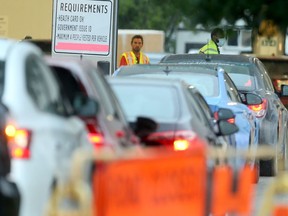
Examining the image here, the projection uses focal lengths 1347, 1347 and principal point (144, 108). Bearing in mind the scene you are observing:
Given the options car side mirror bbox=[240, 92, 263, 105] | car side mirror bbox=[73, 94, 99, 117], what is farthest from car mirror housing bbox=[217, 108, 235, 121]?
car side mirror bbox=[73, 94, 99, 117]

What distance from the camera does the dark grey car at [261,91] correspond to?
19.3 metres

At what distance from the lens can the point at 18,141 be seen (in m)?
8.81

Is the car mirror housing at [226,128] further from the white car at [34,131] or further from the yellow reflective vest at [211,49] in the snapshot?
the yellow reflective vest at [211,49]

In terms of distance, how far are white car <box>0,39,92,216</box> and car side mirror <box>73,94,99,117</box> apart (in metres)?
0.12

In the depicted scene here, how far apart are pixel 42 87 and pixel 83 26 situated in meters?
11.0

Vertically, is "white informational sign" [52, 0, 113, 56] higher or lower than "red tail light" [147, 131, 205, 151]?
higher

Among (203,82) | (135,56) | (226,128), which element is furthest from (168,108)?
(135,56)

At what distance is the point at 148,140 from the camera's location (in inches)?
479

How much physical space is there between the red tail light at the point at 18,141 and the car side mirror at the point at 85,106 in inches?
34.6

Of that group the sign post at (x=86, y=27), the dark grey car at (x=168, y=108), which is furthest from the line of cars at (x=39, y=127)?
the sign post at (x=86, y=27)

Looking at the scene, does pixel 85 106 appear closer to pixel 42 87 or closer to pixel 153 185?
pixel 42 87

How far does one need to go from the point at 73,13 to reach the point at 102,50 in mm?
732

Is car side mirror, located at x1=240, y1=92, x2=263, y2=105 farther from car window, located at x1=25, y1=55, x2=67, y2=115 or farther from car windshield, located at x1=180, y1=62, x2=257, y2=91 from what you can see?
car window, located at x1=25, y1=55, x2=67, y2=115

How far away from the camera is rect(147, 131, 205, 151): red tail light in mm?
12070
